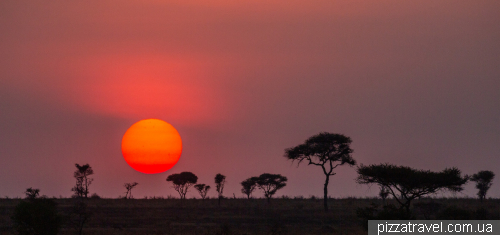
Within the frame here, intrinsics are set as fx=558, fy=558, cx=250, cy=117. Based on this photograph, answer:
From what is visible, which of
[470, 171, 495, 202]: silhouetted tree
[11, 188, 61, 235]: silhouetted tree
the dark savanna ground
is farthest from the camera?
[470, 171, 495, 202]: silhouetted tree

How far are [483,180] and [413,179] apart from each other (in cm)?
5278

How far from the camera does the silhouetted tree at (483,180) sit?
282 ft

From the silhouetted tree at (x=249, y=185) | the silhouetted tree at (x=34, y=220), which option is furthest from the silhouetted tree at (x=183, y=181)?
the silhouetted tree at (x=34, y=220)

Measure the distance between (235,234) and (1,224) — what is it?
2337cm

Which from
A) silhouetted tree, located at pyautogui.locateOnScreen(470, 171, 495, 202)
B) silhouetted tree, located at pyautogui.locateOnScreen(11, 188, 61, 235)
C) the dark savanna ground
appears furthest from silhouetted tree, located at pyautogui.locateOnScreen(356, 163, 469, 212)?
silhouetted tree, located at pyautogui.locateOnScreen(470, 171, 495, 202)

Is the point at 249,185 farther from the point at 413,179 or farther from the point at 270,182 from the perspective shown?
the point at 413,179

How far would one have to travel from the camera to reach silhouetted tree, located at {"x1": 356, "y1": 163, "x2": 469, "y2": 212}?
1620 inches

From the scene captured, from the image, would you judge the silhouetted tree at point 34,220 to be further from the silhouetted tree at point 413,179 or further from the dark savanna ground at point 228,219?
the silhouetted tree at point 413,179

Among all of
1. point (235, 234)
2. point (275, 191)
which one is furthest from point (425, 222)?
point (275, 191)

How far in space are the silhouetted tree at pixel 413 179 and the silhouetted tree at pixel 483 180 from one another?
47398 millimetres

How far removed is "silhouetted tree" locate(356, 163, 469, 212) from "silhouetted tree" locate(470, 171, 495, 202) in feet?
156

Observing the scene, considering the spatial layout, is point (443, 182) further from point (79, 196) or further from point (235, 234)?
point (79, 196)

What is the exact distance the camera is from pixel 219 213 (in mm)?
63656

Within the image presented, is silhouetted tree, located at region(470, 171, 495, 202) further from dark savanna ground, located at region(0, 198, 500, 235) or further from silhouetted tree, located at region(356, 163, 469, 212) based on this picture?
silhouetted tree, located at region(356, 163, 469, 212)
